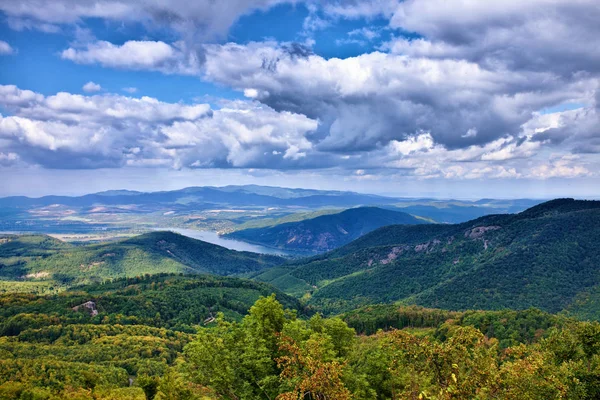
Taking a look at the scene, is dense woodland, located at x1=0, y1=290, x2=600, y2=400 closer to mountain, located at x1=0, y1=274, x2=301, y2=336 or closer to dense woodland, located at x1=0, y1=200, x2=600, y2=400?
dense woodland, located at x1=0, y1=200, x2=600, y2=400

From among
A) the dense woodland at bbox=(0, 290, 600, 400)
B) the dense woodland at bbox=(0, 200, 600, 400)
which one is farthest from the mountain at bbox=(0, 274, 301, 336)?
the dense woodland at bbox=(0, 290, 600, 400)

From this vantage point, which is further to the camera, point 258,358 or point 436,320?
point 436,320

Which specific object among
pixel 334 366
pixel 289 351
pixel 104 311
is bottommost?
pixel 104 311

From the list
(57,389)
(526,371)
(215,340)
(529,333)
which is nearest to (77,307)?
(57,389)

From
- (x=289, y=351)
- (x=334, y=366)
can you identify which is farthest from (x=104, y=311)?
(x=334, y=366)

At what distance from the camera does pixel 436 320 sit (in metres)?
150

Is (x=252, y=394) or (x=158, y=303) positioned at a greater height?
(x=252, y=394)

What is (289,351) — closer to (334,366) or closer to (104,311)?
(334,366)

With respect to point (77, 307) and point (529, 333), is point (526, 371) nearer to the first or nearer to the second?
point (529, 333)

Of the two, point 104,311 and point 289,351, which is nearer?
point 289,351

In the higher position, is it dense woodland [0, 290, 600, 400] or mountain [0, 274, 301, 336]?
dense woodland [0, 290, 600, 400]

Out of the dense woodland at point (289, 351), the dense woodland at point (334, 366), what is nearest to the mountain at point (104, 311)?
the dense woodland at point (289, 351)

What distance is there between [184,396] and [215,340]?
12972 millimetres

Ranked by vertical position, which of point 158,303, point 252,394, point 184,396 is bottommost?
point 158,303
